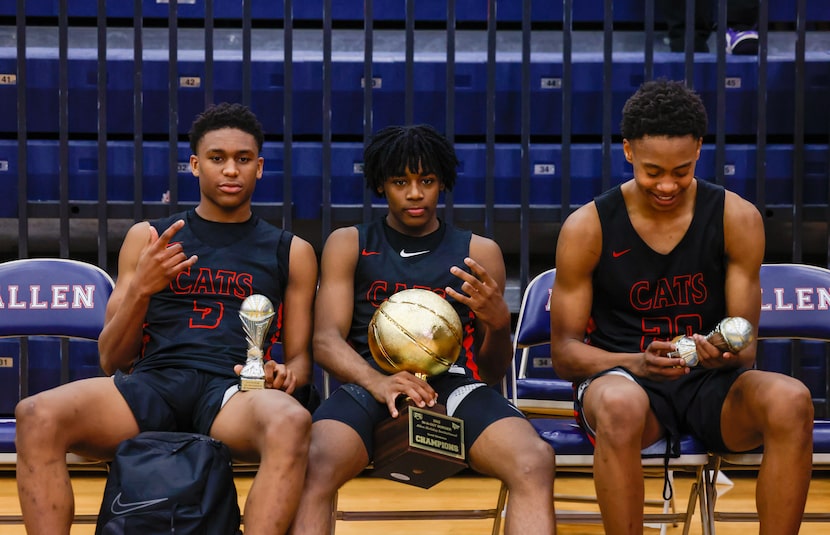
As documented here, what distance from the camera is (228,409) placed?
2.83 metres

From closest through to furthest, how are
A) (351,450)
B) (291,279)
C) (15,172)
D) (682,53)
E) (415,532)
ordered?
(351,450), (291,279), (415,532), (15,172), (682,53)

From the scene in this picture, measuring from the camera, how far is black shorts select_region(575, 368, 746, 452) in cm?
285

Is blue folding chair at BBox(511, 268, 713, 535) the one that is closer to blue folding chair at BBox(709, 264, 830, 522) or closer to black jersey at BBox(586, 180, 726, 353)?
black jersey at BBox(586, 180, 726, 353)

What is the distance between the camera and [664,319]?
3.09 m

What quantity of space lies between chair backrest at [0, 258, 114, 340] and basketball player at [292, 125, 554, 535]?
81cm

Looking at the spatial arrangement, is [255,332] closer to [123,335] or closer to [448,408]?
[123,335]

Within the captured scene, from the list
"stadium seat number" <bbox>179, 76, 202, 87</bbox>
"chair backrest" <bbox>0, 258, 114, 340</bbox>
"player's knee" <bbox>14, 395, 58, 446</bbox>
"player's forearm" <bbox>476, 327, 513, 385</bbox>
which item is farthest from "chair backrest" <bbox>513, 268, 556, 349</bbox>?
"stadium seat number" <bbox>179, 76, 202, 87</bbox>

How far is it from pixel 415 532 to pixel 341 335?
1021 millimetres

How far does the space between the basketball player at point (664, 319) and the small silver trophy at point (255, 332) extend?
889 mm

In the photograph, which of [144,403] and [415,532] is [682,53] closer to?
[415,532]

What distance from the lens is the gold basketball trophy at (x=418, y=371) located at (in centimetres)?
269

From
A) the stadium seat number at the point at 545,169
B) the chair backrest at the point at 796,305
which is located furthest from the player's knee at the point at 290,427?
the stadium seat number at the point at 545,169

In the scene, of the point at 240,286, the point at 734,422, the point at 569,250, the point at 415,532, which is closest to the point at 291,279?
the point at 240,286

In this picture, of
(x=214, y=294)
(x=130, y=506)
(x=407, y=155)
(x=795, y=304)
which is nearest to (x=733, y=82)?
(x=795, y=304)
